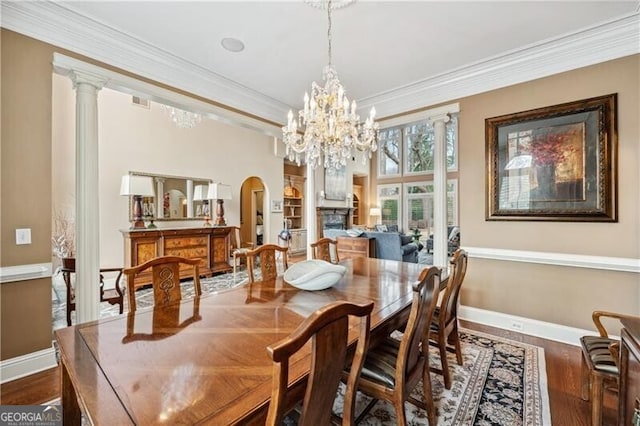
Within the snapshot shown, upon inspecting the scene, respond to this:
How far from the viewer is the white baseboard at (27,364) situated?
212 cm

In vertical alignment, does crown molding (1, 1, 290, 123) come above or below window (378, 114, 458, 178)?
below

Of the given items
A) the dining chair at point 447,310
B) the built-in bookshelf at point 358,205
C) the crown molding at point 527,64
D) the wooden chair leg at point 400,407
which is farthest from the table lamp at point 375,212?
the wooden chair leg at point 400,407

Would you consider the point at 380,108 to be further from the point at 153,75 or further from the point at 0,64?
the point at 0,64

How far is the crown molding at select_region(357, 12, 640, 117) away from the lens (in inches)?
97.7

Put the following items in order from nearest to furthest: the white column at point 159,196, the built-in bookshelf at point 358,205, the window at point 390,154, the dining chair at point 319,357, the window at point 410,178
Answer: the dining chair at point 319,357, the white column at point 159,196, the window at point 410,178, the window at point 390,154, the built-in bookshelf at point 358,205

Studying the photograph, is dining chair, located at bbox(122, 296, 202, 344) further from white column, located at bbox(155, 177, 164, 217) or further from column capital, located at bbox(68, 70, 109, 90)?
white column, located at bbox(155, 177, 164, 217)

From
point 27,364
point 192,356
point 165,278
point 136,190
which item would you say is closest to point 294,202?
point 136,190

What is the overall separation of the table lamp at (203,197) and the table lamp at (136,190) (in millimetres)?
1270

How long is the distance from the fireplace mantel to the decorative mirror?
124 inches

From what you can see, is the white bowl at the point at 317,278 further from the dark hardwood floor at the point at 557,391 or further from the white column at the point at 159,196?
the white column at the point at 159,196

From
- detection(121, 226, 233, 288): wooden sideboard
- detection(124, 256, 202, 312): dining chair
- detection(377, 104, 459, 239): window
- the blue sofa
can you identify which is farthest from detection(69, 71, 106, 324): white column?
detection(377, 104, 459, 239): window

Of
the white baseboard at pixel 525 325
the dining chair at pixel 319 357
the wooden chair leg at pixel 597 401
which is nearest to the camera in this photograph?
the dining chair at pixel 319 357

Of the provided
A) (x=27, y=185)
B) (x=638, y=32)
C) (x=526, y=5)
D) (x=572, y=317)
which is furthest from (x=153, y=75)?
(x=572, y=317)

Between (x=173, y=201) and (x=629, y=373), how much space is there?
628 cm
